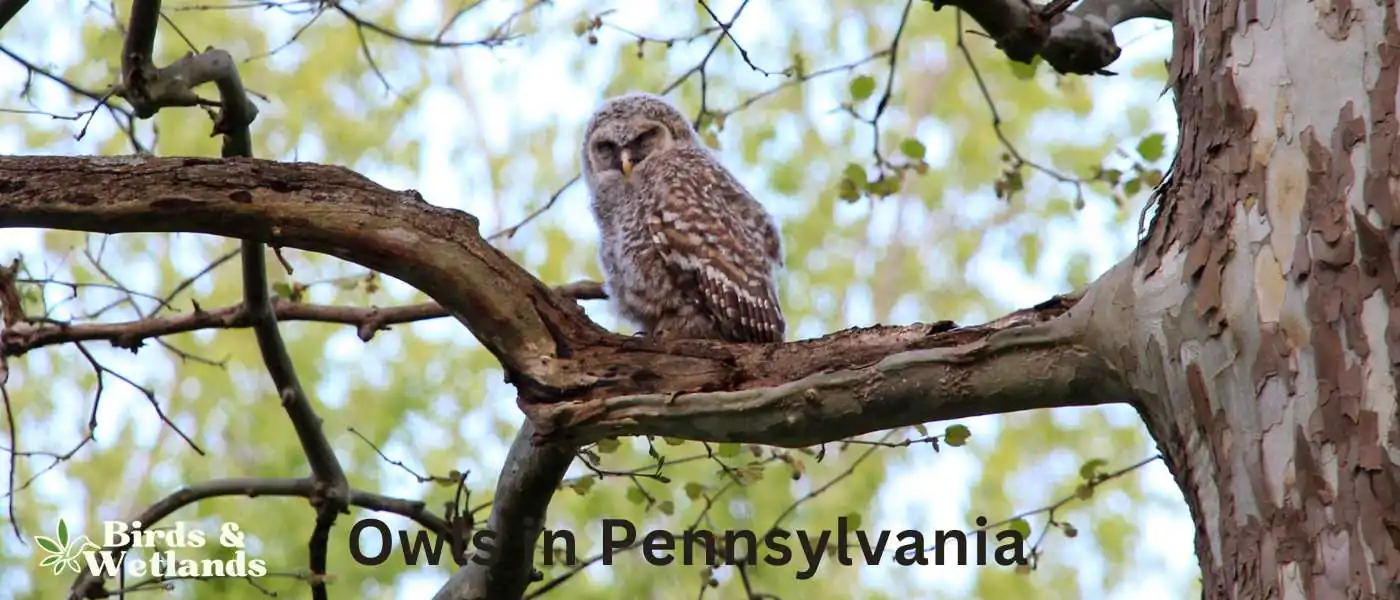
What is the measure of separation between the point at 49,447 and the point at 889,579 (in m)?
6.12

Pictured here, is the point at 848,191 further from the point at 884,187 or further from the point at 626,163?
the point at 626,163

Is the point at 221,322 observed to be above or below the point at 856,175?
below

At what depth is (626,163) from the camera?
4480 millimetres

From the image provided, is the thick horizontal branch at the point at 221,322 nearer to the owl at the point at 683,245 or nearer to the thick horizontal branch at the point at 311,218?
the owl at the point at 683,245

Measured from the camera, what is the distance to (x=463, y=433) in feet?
31.4

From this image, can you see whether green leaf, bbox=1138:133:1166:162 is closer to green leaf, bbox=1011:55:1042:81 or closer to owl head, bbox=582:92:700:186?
green leaf, bbox=1011:55:1042:81

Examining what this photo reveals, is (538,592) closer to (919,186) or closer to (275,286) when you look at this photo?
(275,286)

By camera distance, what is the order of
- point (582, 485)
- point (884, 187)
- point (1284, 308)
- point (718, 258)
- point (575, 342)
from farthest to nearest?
point (884, 187), point (718, 258), point (582, 485), point (575, 342), point (1284, 308)

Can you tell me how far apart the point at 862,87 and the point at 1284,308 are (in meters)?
2.19

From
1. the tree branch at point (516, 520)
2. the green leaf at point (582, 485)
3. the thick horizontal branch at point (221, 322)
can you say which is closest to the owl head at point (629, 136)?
the thick horizontal branch at point (221, 322)

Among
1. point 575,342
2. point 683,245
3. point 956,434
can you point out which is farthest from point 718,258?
point 575,342

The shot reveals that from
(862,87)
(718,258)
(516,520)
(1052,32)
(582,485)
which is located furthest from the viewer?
(862,87)

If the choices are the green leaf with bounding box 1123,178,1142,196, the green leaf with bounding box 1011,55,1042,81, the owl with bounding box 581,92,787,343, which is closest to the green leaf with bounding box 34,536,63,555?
the owl with bounding box 581,92,787,343

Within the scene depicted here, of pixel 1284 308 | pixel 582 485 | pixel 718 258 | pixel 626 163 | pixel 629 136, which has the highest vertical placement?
pixel 629 136
